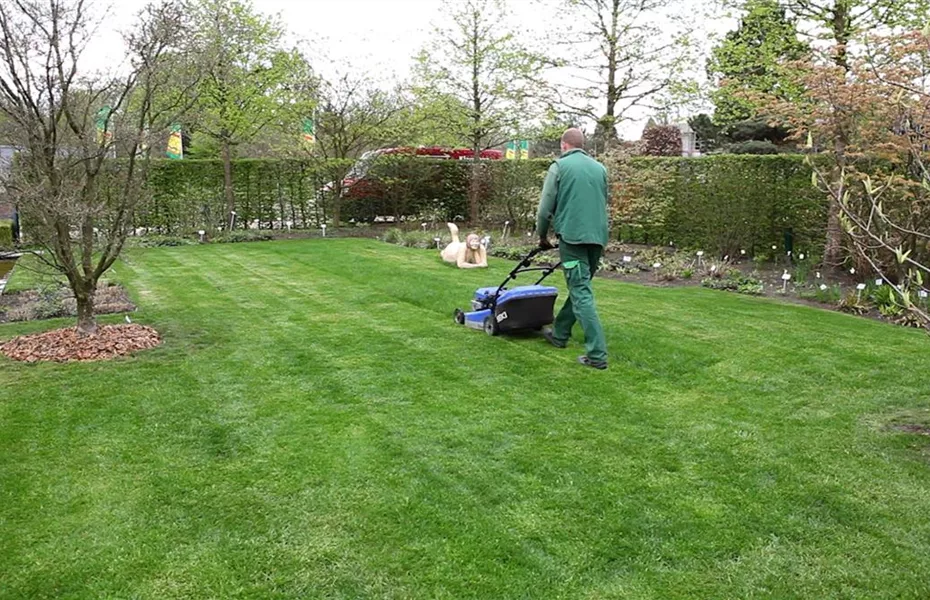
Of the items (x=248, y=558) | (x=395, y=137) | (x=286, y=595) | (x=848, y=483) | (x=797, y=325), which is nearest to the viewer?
(x=286, y=595)

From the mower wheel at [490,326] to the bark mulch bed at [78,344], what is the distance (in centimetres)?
284

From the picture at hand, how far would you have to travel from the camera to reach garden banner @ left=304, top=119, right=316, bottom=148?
15219mm

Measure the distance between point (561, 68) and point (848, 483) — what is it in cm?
1112

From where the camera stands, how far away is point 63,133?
5.58 metres

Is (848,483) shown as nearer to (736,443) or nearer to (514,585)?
(736,443)

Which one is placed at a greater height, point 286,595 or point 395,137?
point 395,137

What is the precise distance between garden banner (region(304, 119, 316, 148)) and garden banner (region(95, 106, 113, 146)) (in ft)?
31.1

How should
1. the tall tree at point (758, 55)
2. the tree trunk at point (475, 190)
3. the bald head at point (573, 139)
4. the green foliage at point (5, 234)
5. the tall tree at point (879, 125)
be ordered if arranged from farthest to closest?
the tree trunk at point (475, 190), the green foliage at point (5, 234), the tall tree at point (758, 55), the tall tree at point (879, 125), the bald head at point (573, 139)

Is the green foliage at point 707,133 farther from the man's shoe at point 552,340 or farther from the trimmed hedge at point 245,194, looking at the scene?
the man's shoe at point 552,340

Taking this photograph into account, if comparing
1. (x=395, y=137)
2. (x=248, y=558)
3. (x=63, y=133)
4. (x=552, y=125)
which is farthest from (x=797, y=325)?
(x=395, y=137)

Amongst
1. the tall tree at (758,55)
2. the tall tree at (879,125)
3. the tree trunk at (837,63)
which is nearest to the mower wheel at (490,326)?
the tall tree at (879,125)

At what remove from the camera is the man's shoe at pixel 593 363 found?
207 inches

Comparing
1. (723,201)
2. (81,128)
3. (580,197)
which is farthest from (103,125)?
(723,201)

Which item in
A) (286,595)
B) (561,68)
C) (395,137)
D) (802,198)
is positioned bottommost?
(286,595)
